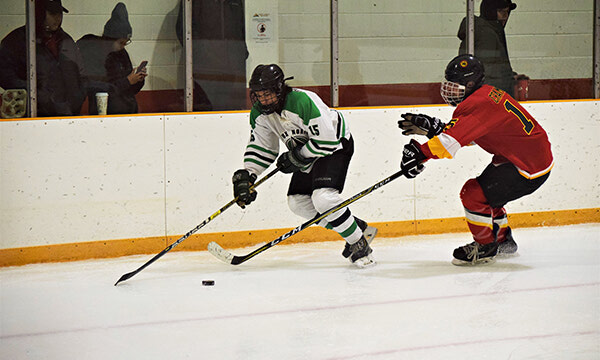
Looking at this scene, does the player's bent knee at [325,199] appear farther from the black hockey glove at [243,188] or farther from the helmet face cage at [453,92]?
the helmet face cage at [453,92]

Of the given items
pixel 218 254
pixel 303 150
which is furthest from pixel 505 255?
pixel 218 254

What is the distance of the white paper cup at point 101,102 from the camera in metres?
4.55

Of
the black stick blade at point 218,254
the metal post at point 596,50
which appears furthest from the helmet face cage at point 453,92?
the metal post at point 596,50

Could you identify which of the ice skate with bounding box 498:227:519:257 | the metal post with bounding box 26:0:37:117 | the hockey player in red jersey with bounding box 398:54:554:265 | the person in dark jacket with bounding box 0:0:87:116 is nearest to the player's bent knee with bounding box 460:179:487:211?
the hockey player in red jersey with bounding box 398:54:554:265

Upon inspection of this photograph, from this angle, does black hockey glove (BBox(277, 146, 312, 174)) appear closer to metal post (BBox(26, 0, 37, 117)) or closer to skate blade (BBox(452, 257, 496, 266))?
skate blade (BBox(452, 257, 496, 266))

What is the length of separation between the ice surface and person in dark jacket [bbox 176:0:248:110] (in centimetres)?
91

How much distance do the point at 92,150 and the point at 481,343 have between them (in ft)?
8.04

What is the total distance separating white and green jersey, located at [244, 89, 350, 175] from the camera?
382 centimetres

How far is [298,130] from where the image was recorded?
3.93m

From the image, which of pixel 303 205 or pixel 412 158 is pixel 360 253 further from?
pixel 412 158

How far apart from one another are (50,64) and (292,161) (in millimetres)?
1538

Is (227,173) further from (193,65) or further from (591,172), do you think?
(591,172)

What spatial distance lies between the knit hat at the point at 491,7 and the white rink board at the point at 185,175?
0.64 meters

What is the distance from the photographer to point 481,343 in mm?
2816
